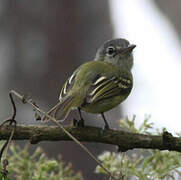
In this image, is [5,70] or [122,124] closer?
[122,124]

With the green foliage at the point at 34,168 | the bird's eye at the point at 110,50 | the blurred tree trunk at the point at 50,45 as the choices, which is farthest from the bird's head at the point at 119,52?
the green foliage at the point at 34,168

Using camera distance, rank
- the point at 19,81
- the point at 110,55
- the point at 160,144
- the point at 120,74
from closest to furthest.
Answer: the point at 160,144
the point at 120,74
the point at 110,55
the point at 19,81

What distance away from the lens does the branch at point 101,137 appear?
2.50 meters

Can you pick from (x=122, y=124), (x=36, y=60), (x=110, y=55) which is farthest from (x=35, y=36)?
(x=122, y=124)

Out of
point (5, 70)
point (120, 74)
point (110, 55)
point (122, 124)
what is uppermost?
point (5, 70)

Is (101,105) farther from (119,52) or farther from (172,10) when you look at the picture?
(172,10)

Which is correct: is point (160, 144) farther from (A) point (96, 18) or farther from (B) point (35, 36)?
(A) point (96, 18)

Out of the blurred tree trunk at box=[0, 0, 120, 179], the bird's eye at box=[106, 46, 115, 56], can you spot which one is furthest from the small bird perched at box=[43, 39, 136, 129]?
the blurred tree trunk at box=[0, 0, 120, 179]

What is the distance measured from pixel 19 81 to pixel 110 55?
207 cm

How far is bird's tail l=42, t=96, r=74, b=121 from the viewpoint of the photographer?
Answer: 122 inches

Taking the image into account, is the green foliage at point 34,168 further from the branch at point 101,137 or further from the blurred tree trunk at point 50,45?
the blurred tree trunk at point 50,45

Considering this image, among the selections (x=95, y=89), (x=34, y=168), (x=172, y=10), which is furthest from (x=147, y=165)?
(x=172, y=10)

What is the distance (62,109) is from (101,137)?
560mm

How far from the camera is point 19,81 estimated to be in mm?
6512
